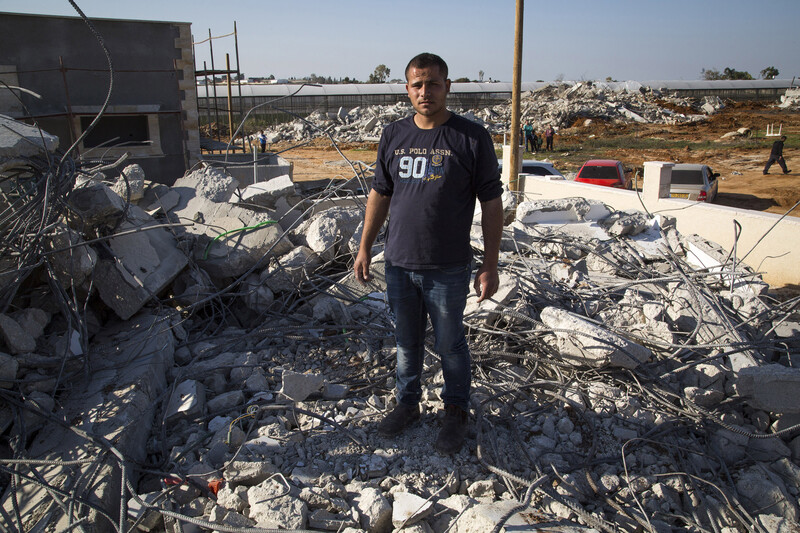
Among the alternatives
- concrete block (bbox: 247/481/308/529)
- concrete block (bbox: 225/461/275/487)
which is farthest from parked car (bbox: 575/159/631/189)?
concrete block (bbox: 247/481/308/529)

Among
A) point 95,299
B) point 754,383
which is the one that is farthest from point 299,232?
point 754,383

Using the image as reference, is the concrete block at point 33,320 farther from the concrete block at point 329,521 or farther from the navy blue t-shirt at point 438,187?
the navy blue t-shirt at point 438,187

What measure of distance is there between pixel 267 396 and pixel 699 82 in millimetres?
51204

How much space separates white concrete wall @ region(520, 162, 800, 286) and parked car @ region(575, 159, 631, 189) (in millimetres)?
3235

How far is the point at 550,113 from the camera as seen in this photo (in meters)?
33.6

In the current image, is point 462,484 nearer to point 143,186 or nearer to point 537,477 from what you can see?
point 537,477

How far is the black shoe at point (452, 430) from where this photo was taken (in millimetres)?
2865

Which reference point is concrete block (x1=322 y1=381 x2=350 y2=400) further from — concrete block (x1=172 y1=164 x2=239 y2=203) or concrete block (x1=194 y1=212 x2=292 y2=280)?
concrete block (x1=172 y1=164 x2=239 y2=203)

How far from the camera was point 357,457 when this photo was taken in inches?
114

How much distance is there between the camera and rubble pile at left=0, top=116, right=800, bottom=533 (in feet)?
8.65

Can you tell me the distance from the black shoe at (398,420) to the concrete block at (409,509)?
1.47 ft

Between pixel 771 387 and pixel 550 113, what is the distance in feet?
107

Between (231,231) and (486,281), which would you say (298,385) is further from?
(231,231)

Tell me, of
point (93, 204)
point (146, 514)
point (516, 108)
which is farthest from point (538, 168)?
point (146, 514)
